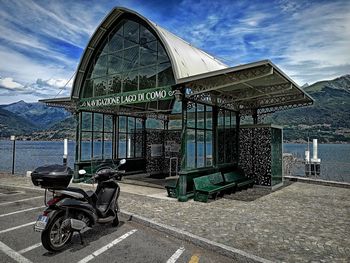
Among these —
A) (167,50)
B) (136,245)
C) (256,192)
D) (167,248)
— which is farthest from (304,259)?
(167,50)

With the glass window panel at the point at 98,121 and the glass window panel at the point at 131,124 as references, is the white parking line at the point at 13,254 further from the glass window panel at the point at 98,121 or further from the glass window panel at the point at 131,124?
the glass window panel at the point at 131,124

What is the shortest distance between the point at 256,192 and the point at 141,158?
7.18 metres

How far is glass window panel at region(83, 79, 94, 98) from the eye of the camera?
12008 millimetres

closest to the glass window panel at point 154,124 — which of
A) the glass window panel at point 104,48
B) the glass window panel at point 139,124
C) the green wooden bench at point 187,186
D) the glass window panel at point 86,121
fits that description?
the glass window panel at point 139,124

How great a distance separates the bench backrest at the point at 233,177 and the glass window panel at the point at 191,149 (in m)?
1.51

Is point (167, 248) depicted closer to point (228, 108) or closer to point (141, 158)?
point (228, 108)

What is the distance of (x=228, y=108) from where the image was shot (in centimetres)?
1144

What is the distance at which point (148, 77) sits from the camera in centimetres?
998

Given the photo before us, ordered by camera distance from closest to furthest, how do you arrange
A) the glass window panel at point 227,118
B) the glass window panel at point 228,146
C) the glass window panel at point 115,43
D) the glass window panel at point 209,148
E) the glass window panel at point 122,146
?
the glass window panel at point 209,148
the glass window panel at point 115,43
the glass window panel at point 228,146
the glass window panel at point 227,118
the glass window panel at point 122,146

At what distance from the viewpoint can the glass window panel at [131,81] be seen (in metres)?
10.4

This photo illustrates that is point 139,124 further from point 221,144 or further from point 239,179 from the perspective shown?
point 239,179

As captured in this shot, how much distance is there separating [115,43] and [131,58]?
1.29 m

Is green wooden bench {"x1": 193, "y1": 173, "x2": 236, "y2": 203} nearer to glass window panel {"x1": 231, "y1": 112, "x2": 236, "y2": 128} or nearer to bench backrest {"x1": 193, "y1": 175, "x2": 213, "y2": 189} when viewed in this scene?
bench backrest {"x1": 193, "y1": 175, "x2": 213, "y2": 189}

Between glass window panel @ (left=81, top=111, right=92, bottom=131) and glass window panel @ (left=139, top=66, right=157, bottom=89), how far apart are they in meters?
3.85
